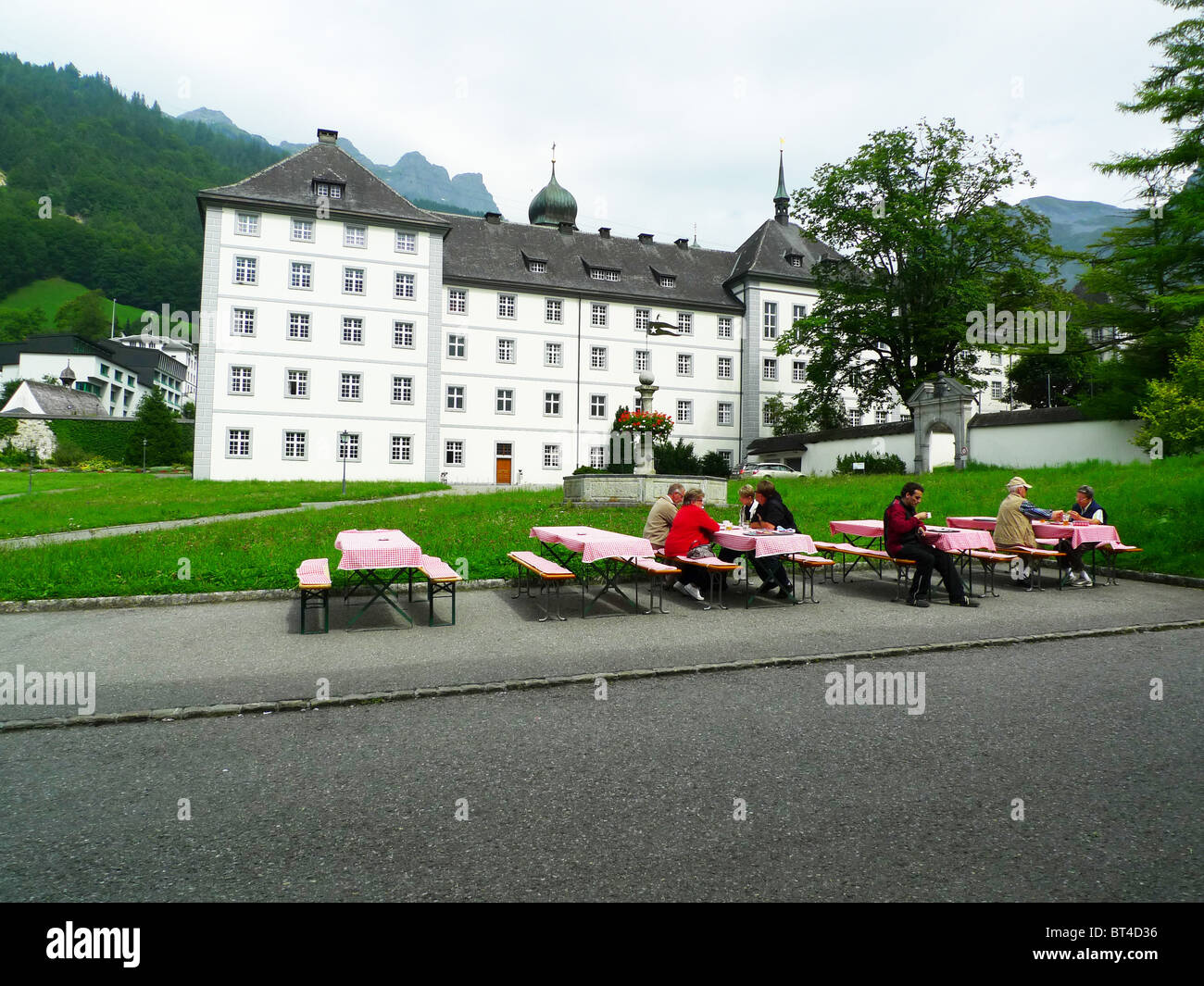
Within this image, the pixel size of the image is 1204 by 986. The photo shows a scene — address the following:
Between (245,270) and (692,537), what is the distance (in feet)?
120

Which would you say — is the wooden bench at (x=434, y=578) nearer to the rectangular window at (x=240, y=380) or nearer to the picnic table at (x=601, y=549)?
the picnic table at (x=601, y=549)

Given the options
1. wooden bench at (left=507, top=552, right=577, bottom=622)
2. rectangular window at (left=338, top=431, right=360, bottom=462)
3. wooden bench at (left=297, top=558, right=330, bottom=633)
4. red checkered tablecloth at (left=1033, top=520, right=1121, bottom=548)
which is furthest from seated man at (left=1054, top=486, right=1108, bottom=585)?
rectangular window at (left=338, top=431, right=360, bottom=462)

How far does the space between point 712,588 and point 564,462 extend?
3681cm

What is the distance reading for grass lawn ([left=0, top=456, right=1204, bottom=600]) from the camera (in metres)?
10.7

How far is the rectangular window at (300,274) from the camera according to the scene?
40.2 meters

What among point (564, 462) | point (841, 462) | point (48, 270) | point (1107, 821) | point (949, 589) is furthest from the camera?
point (48, 270)

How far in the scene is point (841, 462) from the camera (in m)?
38.7

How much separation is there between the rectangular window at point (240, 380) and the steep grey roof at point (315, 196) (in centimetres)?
812

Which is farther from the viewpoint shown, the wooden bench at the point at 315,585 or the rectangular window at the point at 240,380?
the rectangular window at the point at 240,380

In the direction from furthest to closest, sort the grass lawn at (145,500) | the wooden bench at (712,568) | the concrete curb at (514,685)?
the grass lawn at (145,500) → the wooden bench at (712,568) → the concrete curb at (514,685)

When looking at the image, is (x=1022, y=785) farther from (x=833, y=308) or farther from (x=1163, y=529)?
(x=833, y=308)

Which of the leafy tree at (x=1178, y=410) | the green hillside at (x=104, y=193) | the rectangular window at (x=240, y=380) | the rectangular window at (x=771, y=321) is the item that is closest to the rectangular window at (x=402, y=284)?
the rectangular window at (x=240, y=380)

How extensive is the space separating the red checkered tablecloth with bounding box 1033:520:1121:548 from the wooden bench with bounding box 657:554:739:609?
17.8 feet
